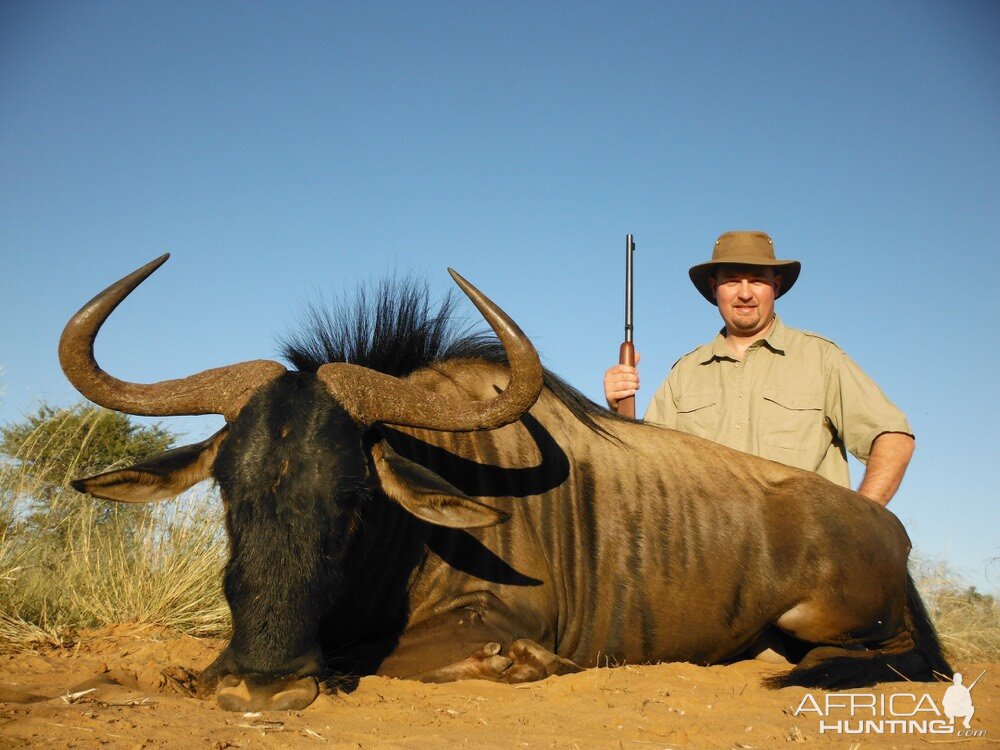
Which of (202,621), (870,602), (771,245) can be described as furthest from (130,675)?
(771,245)

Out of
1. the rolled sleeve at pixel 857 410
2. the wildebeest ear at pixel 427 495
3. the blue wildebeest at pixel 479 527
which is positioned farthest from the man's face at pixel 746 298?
the wildebeest ear at pixel 427 495

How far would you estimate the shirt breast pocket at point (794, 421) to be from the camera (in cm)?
690

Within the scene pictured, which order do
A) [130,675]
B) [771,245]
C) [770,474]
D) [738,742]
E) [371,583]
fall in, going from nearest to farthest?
[738,742] < [130,675] < [371,583] < [770,474] < [771,245]

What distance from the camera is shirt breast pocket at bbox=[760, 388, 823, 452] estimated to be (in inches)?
272

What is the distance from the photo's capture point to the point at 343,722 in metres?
3.52

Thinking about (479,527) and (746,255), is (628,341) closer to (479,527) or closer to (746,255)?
(746,255)

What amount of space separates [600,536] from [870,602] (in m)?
1.58

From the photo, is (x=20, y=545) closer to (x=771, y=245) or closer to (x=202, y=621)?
(x=202, y=621)

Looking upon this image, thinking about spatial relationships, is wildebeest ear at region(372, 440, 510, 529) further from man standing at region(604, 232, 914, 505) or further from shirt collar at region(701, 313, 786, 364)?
shirt collar at region(701, 313, 786, 364)

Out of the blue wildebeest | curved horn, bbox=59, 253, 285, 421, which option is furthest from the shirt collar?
curved horn, bbox=59, 253, 285, 421

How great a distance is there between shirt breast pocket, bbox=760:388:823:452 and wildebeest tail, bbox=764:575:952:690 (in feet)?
3.97

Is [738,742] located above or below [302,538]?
below
